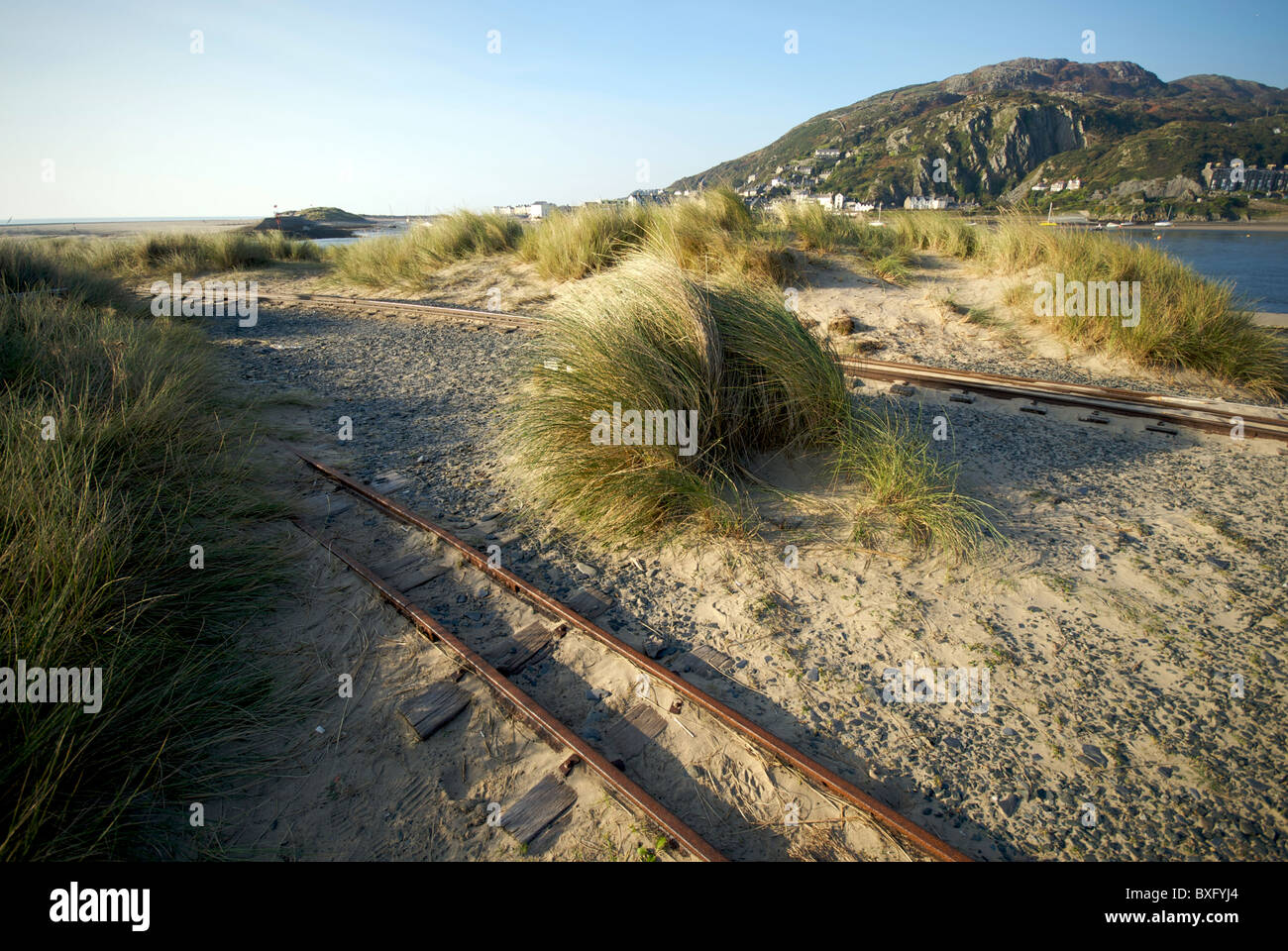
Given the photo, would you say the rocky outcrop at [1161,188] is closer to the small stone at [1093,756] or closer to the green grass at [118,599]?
the small stone at [1093,756]

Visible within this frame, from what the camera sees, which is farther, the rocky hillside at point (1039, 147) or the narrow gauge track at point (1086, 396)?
the rocky hillside at point (1039, 147)

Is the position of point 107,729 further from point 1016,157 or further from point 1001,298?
point 1016,157

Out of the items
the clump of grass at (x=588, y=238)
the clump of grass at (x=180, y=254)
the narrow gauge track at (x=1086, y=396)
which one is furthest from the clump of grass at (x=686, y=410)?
the clump of grass at (x=180, y=254)

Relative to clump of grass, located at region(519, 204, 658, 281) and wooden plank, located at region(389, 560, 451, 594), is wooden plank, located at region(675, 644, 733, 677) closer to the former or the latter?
wooden plank, located at region(389, 560, 451, 594)

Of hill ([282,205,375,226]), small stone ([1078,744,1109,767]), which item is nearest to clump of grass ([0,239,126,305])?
small stone ([1078,744,1109,767])

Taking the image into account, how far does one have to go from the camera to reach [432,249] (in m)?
18.0

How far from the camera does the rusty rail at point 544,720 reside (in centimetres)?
211

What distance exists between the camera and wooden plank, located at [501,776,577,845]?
223cm

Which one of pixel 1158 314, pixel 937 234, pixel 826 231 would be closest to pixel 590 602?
pixel 1158 314

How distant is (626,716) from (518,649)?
2.59 feet

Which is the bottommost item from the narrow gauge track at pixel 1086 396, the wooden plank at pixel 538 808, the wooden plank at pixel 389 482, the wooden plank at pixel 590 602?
the wooden plank at pixel 538 808

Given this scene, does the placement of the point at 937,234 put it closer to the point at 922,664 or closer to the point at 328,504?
the point at 922,664

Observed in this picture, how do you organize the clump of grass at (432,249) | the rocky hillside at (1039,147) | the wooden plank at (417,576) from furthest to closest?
the rocky hillside at (1039,147), the clump of grass at (432,249), the wooden plank at (417,576)
